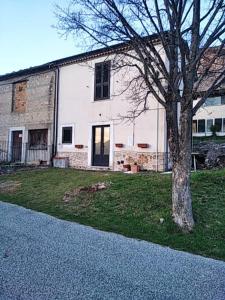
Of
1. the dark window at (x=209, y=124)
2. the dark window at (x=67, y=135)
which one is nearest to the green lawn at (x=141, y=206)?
the dark window at (x=67, y=135)

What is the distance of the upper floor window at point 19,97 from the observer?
79.7 ft

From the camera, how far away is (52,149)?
2169cm

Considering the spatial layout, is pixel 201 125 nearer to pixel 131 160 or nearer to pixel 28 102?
pixel 28 102

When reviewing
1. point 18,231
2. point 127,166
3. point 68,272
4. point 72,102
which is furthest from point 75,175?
point 68,272

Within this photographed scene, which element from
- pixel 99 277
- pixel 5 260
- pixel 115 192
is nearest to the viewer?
pixel 99 277

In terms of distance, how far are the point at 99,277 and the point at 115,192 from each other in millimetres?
6412

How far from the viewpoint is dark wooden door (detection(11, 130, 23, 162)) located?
2389 centimetres

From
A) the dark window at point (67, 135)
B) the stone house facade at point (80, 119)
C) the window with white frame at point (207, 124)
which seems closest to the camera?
the stone house facade at point (80, 119)

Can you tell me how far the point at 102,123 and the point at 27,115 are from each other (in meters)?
6.70

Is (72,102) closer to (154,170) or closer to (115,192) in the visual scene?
(154,170)

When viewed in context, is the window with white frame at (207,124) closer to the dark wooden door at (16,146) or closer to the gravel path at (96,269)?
the dark wooden door at (16,146)

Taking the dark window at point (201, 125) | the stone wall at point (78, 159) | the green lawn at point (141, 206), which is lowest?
the green lawn at point (141, 206)

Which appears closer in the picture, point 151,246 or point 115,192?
point 151,246

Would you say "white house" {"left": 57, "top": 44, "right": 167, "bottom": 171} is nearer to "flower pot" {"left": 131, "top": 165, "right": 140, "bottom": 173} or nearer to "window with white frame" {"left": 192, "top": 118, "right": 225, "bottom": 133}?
"flower pot" {"left": 131, "top": 165, "right": 140, "bottom": 173}
